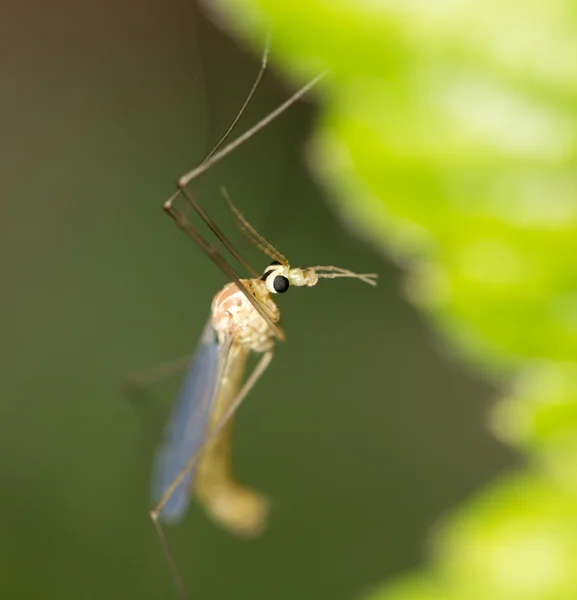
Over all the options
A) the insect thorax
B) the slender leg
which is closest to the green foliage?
the insect thorax

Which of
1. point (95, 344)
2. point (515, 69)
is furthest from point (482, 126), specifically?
point (95, 344)

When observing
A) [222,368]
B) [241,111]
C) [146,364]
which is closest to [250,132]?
[241,111]

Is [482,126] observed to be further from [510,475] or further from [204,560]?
[204,560]

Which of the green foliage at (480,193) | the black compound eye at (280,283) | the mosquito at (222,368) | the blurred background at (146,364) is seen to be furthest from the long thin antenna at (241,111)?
the blurred background at (146,364)

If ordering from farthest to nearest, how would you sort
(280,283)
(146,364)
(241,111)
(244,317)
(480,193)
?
(146,364) → (244,317) → (280,283) → (241,111) → (480,193)

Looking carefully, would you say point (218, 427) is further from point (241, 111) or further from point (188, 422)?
point (241, 111)

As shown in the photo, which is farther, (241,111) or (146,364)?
(146,364)

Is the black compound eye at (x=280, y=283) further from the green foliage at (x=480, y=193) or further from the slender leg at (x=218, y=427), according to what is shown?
the green foliage at (x=480, y=193)
